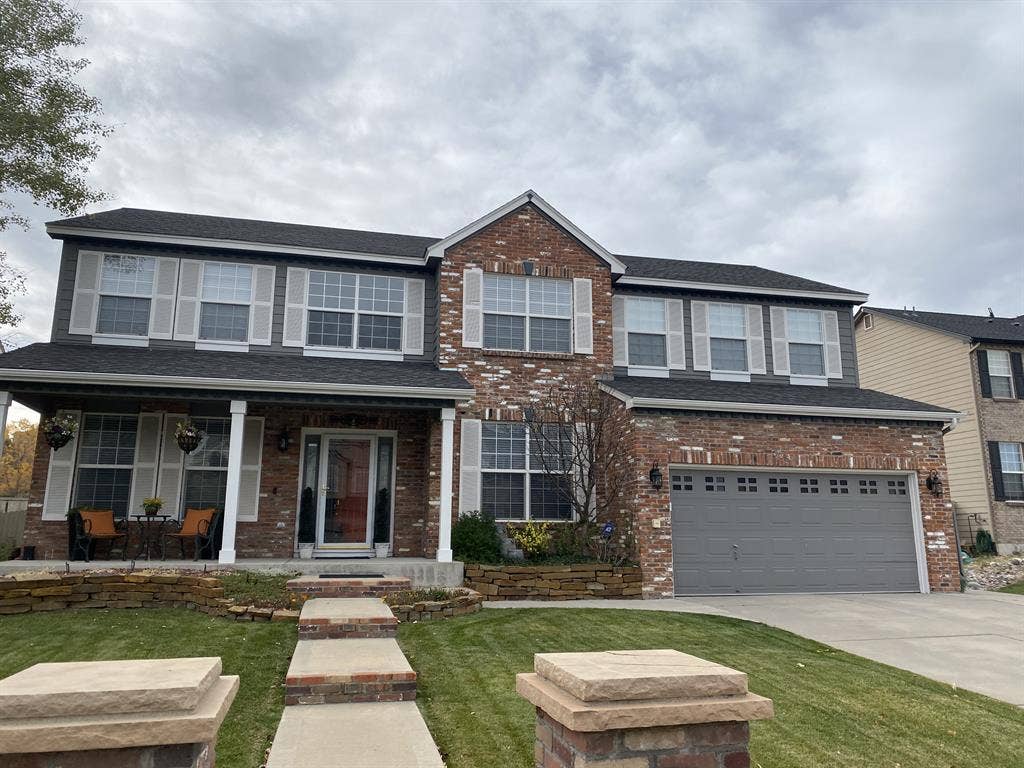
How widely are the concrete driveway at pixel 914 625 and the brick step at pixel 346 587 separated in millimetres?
2081

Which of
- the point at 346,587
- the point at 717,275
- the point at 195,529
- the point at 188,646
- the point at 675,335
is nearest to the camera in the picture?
the point at 188,646

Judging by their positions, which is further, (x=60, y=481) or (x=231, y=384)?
(x=60, y=481)

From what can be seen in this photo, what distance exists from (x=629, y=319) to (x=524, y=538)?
563 cm

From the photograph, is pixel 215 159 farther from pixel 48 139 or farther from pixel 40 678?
pixel 40 678

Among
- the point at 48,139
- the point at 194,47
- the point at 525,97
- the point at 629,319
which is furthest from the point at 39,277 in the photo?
the point at 629,319

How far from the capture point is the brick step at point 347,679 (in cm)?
493

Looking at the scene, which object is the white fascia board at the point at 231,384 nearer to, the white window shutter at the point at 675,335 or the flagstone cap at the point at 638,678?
the white window shutter at the point at 675,335

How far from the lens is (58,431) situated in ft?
37.6

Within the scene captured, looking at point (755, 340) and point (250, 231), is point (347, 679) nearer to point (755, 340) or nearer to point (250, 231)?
point (250, 231)

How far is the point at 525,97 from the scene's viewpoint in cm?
1619

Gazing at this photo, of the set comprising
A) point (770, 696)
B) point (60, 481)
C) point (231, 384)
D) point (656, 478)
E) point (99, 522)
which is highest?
point (231, 384)

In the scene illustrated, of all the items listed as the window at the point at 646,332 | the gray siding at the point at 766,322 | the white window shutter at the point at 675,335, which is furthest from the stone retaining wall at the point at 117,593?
the white window shutter at the point at 675,335

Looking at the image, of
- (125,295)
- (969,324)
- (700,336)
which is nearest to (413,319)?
(125,295)

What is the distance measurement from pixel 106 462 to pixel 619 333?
1023cm
